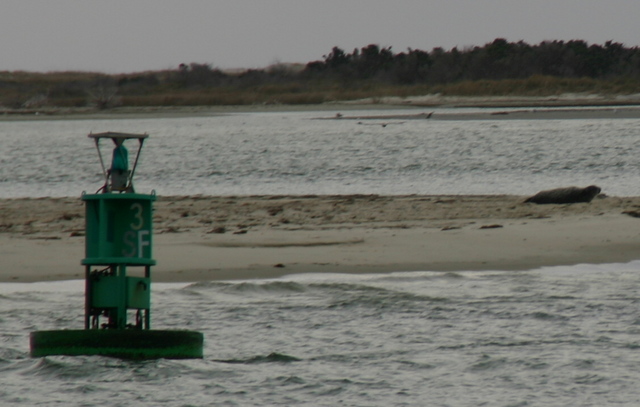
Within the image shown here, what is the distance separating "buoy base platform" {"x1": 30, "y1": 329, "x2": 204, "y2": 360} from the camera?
7.65 metres

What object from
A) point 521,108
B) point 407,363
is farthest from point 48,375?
point 521,108

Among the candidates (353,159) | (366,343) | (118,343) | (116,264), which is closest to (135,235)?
(116,264)

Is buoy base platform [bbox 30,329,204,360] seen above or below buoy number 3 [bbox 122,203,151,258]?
below

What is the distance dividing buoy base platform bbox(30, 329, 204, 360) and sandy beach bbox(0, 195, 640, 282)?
3.61 meters

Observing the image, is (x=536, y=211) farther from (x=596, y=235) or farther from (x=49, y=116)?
(x=49, y=116)

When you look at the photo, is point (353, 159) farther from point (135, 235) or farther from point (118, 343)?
point (135, 235)

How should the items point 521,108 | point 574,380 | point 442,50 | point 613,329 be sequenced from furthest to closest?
point 442,50, point 521,108, point 613,329, point 574,380

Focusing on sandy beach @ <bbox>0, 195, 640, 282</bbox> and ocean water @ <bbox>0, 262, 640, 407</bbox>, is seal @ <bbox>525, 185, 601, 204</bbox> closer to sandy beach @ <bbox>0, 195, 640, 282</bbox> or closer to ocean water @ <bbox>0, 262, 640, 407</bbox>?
sandy beach @ <bbox>0, 195, 640, 282</bbox>

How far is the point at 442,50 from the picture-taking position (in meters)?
86.1

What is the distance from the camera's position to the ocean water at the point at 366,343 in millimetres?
7668

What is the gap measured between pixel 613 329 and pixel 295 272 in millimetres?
3778

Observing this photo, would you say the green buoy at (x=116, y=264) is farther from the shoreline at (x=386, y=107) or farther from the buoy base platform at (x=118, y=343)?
Result: the shoreline at (x=386, y=107)

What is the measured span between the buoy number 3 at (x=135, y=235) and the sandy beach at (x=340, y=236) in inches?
159

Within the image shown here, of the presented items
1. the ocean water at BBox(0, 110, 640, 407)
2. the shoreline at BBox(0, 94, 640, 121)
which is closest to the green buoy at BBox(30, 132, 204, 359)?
the ocean water at BBox(0, 110, 640, 407)
